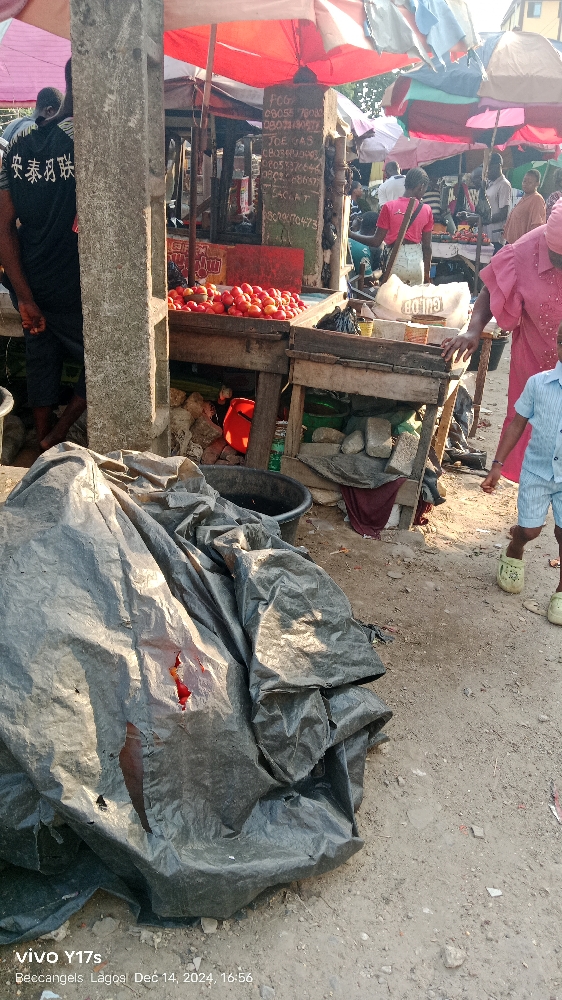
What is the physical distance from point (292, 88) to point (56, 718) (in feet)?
20.3

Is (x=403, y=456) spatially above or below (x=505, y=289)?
below

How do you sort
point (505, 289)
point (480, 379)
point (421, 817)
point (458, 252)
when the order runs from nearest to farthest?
1. point (421, 817)
2. point (505, 289)
3. point (480, 379)
4. point (458, 252)

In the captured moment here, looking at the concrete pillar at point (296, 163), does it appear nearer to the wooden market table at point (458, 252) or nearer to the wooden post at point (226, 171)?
the wooden post at point (226, 171)

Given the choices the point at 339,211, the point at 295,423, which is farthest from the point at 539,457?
the point at 339,211

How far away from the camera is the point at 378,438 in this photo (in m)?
5.05

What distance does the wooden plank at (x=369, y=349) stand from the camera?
471cm

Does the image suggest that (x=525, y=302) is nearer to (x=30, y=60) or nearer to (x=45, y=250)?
(x=45, y=250)

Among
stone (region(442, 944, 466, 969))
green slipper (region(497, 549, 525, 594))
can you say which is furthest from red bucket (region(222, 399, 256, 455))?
stone (region(442, 944, 466, 969))

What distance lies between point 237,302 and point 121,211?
147 centimetres

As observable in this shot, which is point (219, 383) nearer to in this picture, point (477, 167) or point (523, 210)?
point (523, 210)

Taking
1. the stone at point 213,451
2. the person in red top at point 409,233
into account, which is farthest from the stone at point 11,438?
the person in red top at point 409,233

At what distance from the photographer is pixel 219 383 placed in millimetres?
5512

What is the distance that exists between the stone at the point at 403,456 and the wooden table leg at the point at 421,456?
6 centimetres

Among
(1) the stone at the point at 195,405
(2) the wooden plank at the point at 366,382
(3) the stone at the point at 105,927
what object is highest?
(2) the wooden plank at the point at 366,382
